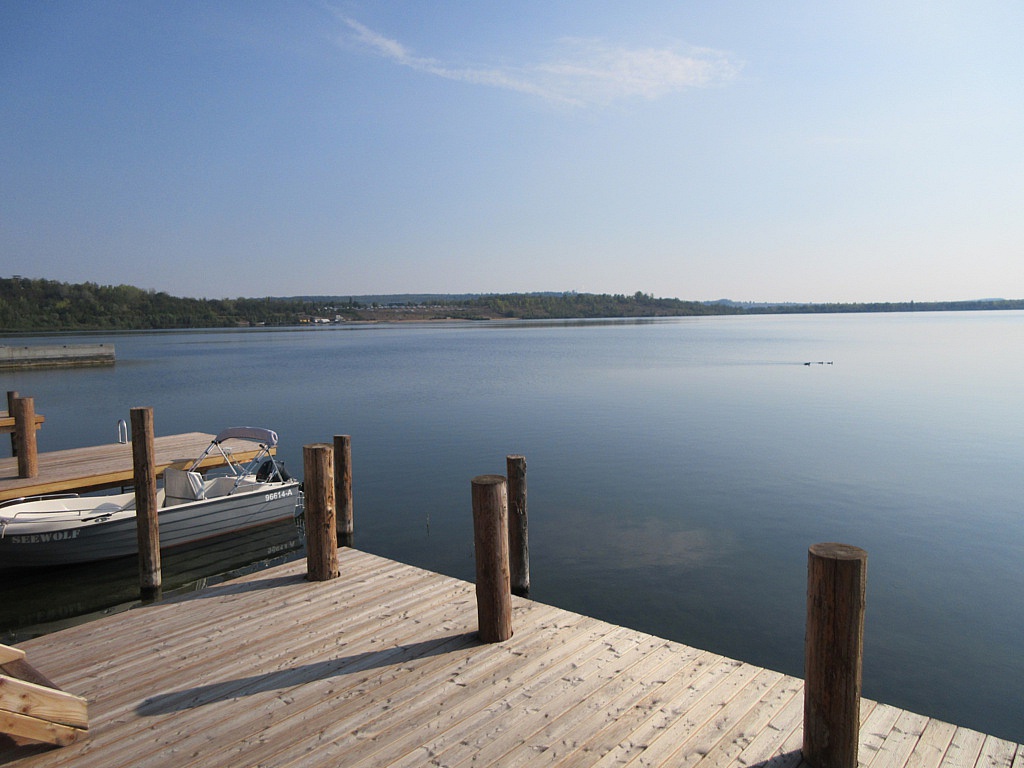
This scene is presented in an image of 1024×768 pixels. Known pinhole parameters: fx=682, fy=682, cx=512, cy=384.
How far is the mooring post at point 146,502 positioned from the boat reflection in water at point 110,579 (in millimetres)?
754

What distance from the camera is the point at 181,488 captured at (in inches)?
444

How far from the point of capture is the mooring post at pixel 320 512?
6938 mm

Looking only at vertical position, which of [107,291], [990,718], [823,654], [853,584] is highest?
[107,291]

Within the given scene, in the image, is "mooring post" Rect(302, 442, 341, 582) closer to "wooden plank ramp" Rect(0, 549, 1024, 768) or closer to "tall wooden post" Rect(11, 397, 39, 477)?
"wooden plank ramp" Rect(0, 549, 1024, 768)

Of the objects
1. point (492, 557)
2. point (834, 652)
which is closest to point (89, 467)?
point (492, 557)

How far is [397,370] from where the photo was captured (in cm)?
4462

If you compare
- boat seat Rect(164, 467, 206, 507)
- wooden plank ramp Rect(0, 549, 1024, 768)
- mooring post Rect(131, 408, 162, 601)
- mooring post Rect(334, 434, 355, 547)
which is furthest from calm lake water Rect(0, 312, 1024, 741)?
mooring post Rect(131, 408, 162, 601)

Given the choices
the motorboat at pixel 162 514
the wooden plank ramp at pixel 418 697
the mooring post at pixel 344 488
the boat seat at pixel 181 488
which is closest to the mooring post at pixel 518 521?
the wooden plank ramp at pixel 418 697

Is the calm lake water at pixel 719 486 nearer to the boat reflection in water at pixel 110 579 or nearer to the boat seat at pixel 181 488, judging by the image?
the boat reflection in water at pixel 110 579

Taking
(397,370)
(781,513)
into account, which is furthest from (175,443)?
(397,370)

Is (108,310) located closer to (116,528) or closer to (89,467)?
(89,467)

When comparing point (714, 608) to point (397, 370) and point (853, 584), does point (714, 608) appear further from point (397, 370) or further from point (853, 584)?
point (397, 370)

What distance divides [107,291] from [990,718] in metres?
167

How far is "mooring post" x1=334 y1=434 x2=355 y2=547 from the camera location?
424 inches
